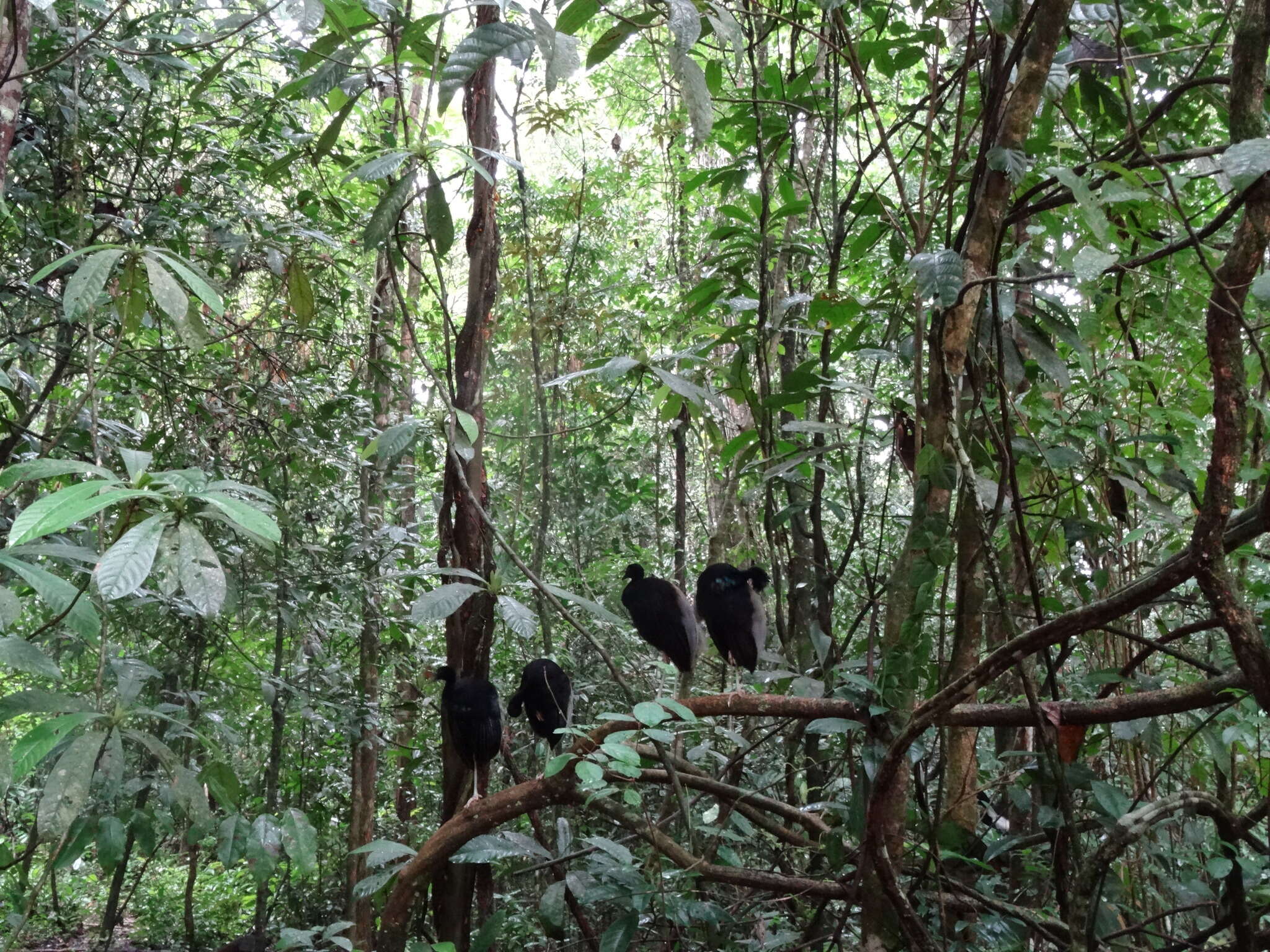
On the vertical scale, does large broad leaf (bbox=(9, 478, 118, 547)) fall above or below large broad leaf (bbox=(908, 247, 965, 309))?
below

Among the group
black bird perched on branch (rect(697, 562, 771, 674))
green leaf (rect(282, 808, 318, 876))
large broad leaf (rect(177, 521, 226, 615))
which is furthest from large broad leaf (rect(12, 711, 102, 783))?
black bird perched on branch (rect(697, 562, 771, 674))

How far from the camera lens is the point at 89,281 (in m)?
1.46

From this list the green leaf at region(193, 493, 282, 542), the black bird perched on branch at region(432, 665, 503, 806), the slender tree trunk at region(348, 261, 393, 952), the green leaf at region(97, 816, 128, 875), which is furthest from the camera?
the slender tree trunk at region(348, 261, 393, 952)

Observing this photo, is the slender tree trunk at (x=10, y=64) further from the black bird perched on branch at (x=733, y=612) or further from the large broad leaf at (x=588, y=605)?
the black bird perched on branch at (x=733, y=612)

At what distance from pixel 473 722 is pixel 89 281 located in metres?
1.88

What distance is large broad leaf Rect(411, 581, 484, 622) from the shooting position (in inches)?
75.7

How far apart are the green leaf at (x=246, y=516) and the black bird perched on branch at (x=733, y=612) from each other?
256 centimetres

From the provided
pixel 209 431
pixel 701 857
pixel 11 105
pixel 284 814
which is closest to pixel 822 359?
pixel 701 857

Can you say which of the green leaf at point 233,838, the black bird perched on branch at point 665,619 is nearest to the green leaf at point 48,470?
the green leaf at point 233,838

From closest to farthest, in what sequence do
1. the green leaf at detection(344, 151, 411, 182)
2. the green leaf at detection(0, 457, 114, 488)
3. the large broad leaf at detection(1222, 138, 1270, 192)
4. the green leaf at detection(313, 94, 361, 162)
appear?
1. the large broad leaf at detection(1222, 138, 1270, 192)
2. the green leaf at detection(0, 457, 114, 488)
3. the green leaf at detection(344, 151, 411, 182)
4. the green leaf at detection(313, 94, 361, 162)

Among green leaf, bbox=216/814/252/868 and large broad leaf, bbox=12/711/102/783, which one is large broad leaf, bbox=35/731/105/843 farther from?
green leaf, bbox=216/814/252/868

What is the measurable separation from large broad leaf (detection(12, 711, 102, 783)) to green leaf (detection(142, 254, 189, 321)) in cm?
67

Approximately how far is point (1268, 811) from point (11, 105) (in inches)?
116

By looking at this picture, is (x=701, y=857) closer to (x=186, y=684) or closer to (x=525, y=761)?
(x=186, y=684)
